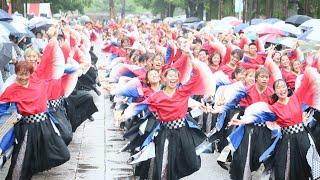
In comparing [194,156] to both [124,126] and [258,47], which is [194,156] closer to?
[124,126]

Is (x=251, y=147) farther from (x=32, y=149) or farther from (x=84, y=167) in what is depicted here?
(x=32, y=149)

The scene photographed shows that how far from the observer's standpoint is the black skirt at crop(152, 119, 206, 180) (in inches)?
369

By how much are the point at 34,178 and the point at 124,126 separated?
14.4ft

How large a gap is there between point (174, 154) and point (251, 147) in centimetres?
137

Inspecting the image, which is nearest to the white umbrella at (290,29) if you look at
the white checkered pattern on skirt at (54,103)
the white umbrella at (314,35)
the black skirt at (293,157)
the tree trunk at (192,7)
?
the white umbrella at (314,35)

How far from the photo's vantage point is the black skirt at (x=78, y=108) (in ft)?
43.4

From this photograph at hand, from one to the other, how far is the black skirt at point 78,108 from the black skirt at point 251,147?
13.2 feet

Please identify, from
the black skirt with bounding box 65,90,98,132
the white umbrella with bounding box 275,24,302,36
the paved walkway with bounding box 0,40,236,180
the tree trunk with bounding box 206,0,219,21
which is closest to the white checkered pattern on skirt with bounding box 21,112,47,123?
the paved walkway with bounding box 0,40,236,180

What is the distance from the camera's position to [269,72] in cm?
1043

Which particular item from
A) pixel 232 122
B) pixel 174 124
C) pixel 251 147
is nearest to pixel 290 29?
pixel 251 147

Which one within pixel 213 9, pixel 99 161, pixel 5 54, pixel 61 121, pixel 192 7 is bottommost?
pixel 99 161

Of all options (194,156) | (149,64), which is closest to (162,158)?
(194,156)

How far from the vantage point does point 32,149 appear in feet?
32.0

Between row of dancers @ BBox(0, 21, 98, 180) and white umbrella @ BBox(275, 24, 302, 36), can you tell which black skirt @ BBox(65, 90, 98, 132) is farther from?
white umbrella @ BBox(275, 24, 302, 36)
